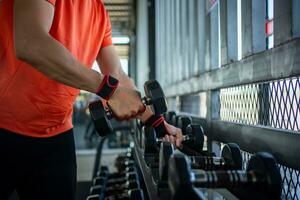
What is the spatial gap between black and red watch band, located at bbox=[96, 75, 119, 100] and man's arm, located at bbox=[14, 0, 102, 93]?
14 millimetres

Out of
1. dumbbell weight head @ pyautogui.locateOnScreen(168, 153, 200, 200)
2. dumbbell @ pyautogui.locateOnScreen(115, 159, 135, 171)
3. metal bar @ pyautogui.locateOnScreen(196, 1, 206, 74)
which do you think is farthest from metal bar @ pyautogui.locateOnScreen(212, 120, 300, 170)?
dumbbell @ pyautogui.locateOnScreen(115, 159, 135, 171)

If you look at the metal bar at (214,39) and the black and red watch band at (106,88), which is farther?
the metal bar at (214,39)

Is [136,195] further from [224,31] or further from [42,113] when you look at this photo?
[224,31]

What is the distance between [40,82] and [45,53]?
17.8 inches

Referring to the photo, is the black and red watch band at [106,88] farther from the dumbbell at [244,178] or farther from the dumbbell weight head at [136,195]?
the dumbbell weight head at [136,195]

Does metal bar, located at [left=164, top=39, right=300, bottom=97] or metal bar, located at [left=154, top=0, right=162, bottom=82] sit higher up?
metal bar, located at [left=154, top=0, right=162, bottom=82]

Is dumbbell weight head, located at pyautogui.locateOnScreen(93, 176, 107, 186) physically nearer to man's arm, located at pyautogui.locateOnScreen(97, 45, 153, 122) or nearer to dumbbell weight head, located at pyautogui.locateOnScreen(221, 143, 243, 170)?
man's arm, located at pyautogui.locateOnScreen(97, 45, 153, 122)

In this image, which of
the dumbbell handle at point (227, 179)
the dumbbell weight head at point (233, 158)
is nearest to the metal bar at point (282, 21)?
the dumbbell weight head at point (233, 158)

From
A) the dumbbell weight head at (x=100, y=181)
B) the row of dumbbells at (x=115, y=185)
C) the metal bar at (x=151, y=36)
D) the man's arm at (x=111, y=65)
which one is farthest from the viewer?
the metal bar at (x=151, y=36)

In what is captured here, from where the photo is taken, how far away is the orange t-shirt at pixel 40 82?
5.12 feet

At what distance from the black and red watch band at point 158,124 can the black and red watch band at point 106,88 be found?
38cm

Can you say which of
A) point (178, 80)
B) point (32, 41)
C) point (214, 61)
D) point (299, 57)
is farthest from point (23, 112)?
point (178, 80)

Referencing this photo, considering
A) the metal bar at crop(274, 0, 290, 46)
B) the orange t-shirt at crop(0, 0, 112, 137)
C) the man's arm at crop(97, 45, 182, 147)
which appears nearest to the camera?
the metal bar at crop(274, 0, 290, 46)

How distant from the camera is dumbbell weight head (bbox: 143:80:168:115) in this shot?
1265mm
